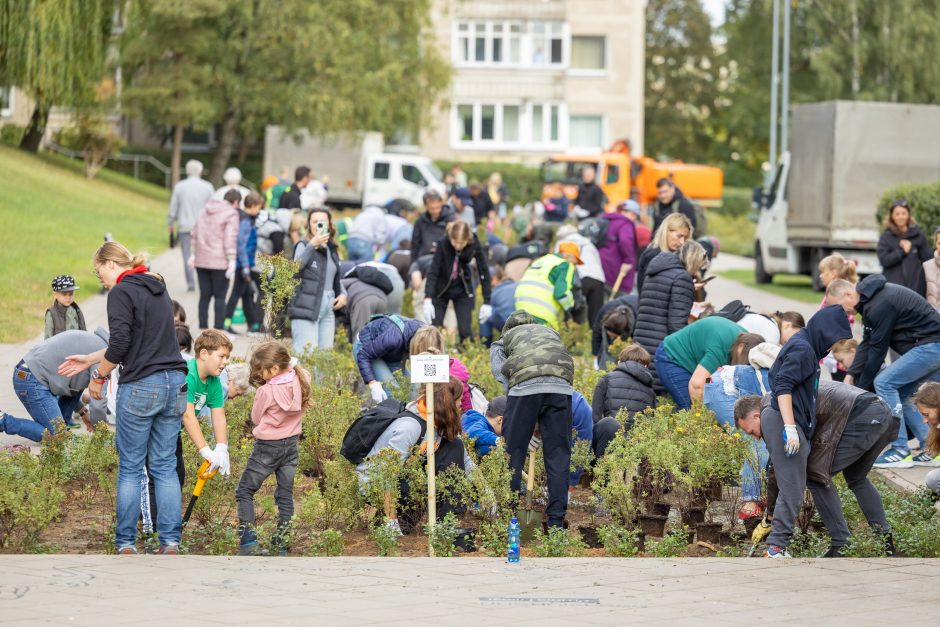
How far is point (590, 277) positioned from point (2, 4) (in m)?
15.4

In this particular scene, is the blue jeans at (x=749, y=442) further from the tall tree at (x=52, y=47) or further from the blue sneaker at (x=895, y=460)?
the tall tree at (x=52, y=47)

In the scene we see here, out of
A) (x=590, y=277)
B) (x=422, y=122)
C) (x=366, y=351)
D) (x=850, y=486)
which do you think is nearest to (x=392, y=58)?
(x=422, y=122)

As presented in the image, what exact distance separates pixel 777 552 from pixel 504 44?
5390cm

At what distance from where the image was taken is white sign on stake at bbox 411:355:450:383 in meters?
8.47

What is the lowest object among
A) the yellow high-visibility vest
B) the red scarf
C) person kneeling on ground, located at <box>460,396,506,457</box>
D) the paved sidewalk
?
the paved sidewalk

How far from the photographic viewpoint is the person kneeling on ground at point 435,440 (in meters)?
8.92

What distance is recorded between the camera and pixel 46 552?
845cm

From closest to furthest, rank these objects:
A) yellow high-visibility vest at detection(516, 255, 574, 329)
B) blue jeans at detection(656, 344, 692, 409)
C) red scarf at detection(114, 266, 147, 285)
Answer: red scarf at detection(114, 266, 147, 285)
blue jeans at detection(656, 344, 692, 409)
yellow high-visibility vest at detection(516, 255, 574, 329)

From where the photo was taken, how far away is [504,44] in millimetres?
60875

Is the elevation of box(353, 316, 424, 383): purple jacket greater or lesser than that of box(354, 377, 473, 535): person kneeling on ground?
greater

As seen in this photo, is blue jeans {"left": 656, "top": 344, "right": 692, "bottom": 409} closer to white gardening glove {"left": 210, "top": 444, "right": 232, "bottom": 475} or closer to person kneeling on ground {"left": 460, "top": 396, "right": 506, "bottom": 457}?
person kneeling on ground {"left": 460, "top": 396, "right": 506, "bottom": 457}

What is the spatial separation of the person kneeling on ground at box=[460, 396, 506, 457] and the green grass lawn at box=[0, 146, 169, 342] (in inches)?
343

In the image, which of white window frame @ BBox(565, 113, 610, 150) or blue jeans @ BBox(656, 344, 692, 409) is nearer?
blue jeans @ BBox(656, 344, 692, 409)

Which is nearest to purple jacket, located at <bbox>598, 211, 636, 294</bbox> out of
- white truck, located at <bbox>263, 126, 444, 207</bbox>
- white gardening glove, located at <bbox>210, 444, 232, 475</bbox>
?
white gardening glove, located at <bbox>210, 444, 232, 475</bbox>
